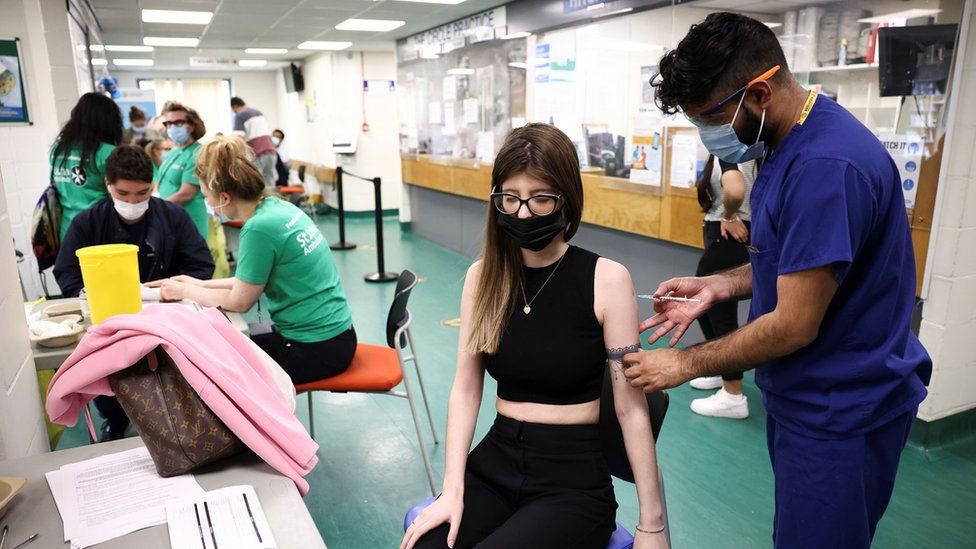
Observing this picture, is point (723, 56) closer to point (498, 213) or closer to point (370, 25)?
point (498, 213)

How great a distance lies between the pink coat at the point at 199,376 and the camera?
1219mm

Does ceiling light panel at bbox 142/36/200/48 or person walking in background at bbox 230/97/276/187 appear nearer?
person walking in background at bbox 230/97/276/187

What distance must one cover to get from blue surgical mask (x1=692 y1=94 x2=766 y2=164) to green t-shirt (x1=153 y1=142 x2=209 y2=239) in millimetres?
3439

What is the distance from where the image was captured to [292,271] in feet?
8.00

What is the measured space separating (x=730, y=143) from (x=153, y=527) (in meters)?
1.38

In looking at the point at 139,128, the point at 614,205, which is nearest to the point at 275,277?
the point at 614,205

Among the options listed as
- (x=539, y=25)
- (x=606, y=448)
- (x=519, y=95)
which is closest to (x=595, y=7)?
(x=539, y=25)

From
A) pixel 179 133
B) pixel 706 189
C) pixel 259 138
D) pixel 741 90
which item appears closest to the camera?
pixel 741 90

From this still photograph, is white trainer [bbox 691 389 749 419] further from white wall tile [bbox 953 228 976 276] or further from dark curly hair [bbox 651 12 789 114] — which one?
dark curly hair [bbox 651 12 789 114]

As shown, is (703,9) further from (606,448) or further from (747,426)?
(606,448)

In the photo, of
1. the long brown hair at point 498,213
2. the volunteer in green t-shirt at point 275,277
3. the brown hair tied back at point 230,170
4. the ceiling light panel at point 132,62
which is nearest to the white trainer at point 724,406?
the volunteer in green t-shirt at point 275,277

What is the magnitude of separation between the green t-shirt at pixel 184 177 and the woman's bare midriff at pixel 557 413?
3175 mm

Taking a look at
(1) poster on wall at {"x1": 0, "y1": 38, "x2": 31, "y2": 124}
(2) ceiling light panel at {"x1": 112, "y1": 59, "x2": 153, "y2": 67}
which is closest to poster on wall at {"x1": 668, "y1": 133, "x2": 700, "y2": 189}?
(1) poster on wall at {"x1": 0, "y1": 38, "x2": 31, "y2": 124}

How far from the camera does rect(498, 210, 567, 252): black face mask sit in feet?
4.93
